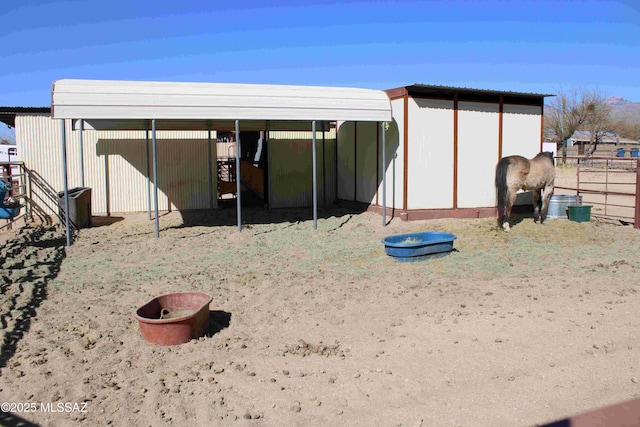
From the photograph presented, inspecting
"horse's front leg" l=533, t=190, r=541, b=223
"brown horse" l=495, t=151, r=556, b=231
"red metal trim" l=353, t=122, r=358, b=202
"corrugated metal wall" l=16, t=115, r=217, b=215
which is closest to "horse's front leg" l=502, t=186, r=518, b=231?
"brown horse" l=495, t=151, r=556, b=231

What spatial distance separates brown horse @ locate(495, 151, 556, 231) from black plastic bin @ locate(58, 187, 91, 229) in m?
9.66

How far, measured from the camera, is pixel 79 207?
496 inches

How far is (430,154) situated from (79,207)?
8460 millimetres

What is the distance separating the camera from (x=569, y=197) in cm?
1323

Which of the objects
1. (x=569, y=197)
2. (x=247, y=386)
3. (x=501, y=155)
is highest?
(x=501, y=155)

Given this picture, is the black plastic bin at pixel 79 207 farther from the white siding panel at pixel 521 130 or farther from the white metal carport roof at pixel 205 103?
the white siding panel at pixel 521 130

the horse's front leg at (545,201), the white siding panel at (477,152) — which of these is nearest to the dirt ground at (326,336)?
the horse's front leg at (545,201)

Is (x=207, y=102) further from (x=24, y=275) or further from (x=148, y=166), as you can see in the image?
(x=24, y=275)

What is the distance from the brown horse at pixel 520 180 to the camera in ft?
38.6

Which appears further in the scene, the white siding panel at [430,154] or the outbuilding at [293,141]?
the white siding panel at [430,154]

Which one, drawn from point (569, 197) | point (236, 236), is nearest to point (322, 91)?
point (236, 236)

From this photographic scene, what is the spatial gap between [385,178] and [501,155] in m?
3.30

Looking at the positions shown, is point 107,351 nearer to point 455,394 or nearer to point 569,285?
point 455,394

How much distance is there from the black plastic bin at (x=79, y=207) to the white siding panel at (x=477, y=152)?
9.19m
